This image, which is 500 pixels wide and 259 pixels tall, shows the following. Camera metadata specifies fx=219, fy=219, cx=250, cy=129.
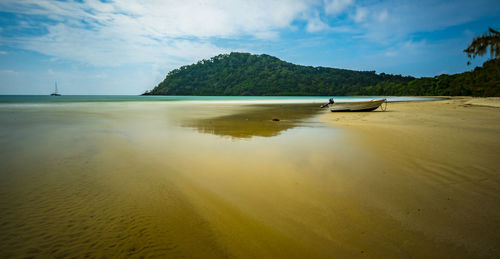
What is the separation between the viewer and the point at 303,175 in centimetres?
453

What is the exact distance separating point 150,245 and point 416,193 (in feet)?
13.2

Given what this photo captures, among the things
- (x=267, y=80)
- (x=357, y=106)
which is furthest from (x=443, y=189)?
(x=267, y=80)

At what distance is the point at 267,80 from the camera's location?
452 ft

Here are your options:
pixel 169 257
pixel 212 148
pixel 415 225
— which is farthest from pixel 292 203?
pixel 212 148

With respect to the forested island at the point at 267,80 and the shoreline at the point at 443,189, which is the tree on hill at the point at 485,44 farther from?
the forested island at the point at 267,80

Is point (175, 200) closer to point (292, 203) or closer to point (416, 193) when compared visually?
point (292, 203)

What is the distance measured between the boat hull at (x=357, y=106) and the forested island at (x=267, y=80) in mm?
106778

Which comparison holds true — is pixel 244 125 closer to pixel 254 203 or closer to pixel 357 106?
pixel 254 203

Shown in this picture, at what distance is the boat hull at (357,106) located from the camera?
20.9 meters

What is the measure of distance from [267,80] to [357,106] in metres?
120

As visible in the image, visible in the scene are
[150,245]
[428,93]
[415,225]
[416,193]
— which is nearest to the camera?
[150,245]

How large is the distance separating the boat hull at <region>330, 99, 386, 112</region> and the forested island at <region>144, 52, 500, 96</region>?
107 meters

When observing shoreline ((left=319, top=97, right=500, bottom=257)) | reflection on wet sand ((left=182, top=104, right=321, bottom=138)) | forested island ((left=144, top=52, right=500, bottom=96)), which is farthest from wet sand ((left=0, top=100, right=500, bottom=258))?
forested island ((left=144, top=52, right=500, bottom=96))

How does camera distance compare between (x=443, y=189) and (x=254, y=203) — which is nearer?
(x=254, y=203)
